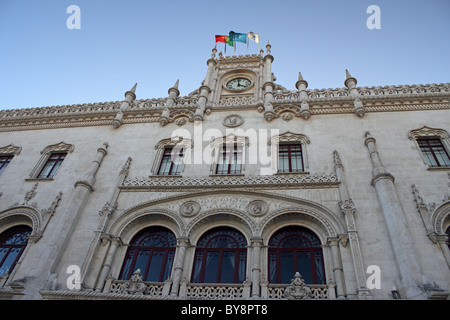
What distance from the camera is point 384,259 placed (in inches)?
430

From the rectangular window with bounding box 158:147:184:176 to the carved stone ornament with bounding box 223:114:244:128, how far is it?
278 centimetres

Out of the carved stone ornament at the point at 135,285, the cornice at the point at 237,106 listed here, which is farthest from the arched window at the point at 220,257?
the cornice at the point at 237,106

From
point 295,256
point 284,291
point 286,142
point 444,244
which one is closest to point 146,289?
point 284,291

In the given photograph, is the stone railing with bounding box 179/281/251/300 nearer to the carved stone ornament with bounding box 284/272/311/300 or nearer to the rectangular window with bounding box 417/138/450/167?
the carved stone ornament with bounding box 284/272/311/300

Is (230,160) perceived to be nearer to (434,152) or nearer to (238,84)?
(238,84)

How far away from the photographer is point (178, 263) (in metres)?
12.0

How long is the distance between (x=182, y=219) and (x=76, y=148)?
26.9 ft

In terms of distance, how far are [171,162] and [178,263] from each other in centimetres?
564

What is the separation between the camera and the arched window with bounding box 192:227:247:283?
1186 centimetres

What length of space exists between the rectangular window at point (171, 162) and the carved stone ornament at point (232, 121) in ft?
9.13

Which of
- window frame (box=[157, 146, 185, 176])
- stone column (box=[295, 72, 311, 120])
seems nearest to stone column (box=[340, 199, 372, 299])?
stone column (box=[295, 72, 311, 120])

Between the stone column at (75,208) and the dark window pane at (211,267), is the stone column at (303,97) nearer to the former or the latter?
the dark window pane at (211,267)

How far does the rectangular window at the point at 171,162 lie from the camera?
15.7 metres
